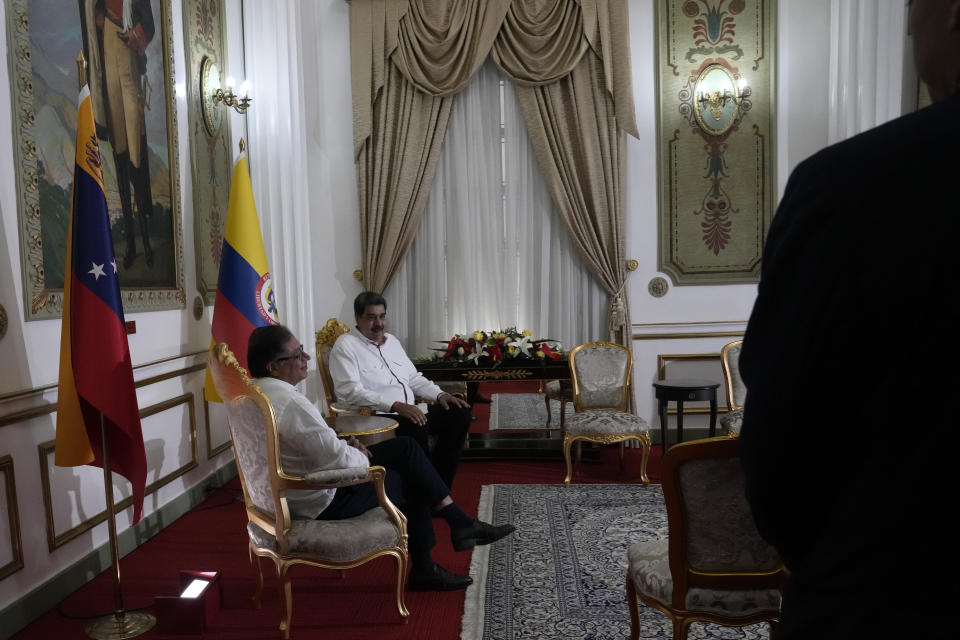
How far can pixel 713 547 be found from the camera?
206 centimetres

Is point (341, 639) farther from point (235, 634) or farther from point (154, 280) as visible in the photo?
point (154, 280)

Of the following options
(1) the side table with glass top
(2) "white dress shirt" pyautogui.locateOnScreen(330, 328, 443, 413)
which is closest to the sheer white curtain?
(1) the side table with glass top

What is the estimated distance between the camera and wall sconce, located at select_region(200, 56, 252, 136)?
4.73 metres

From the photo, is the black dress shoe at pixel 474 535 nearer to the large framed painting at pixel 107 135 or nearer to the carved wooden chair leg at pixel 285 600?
the carved wooden chair leg at pixel 285 600

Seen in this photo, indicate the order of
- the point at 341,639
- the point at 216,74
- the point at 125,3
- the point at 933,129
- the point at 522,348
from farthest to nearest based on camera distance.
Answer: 1. the point at 522,348
2. the point at 216,74
3. the point at 125,3
4. the point at 341,639
5. the point at 933,129

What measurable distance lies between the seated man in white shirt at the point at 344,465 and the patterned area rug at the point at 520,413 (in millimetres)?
2372

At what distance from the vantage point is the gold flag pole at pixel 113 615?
9.22ft

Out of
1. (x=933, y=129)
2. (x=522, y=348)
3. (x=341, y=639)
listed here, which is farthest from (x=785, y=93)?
(x=933, y=129)

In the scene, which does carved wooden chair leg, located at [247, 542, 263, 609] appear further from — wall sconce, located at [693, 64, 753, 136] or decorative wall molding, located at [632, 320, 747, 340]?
wall sconce, located at [693, 64, 753, 136]

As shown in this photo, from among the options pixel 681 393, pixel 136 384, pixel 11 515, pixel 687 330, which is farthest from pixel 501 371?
pixel 11 515

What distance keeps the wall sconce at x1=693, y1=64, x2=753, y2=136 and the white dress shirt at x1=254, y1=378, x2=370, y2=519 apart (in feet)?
14.3

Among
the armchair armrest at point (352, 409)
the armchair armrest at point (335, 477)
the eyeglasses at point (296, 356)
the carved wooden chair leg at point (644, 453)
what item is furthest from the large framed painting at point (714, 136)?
the armchair armrest at point (335, 477)

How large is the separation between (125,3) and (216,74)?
116cm

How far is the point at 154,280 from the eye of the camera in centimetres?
405
